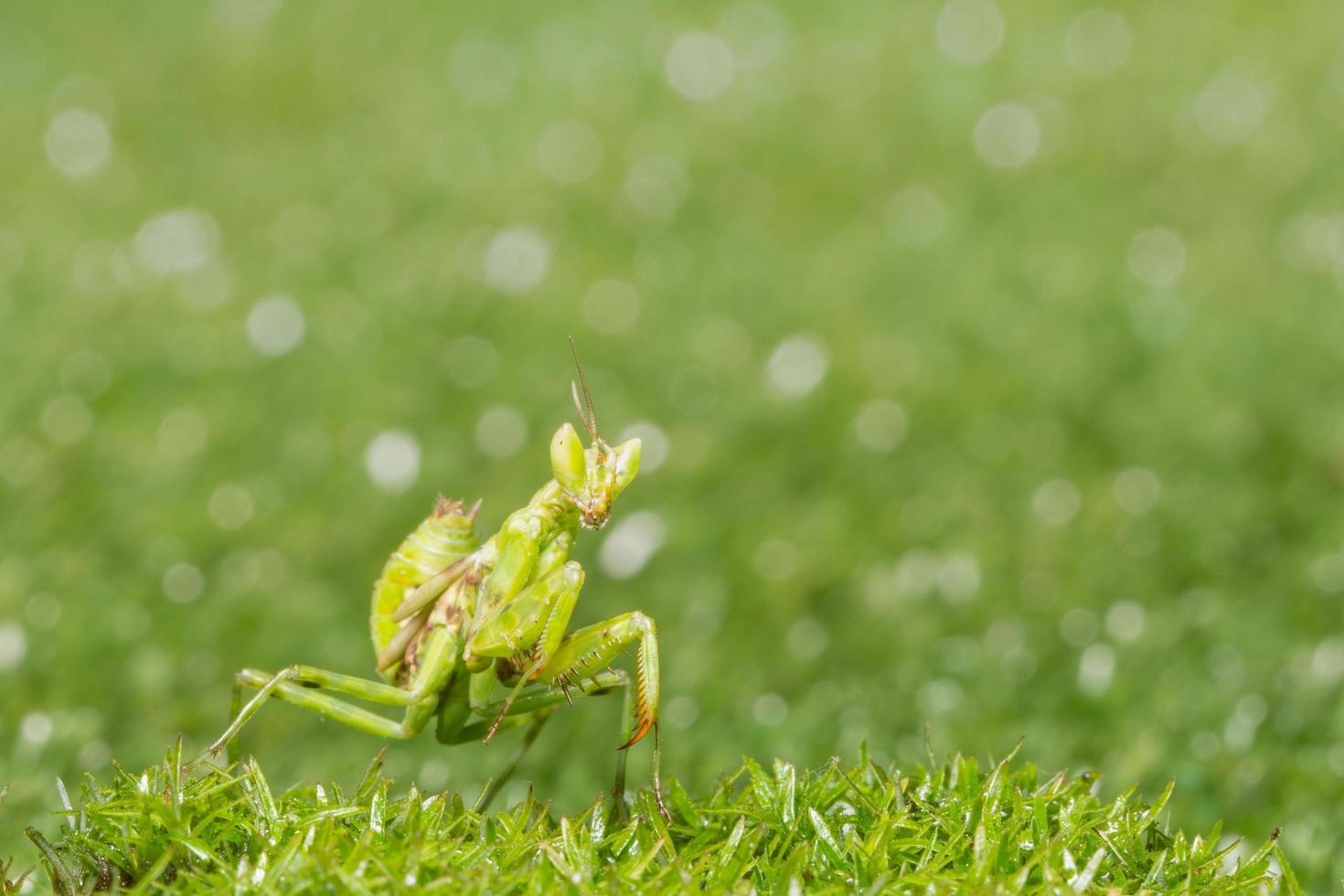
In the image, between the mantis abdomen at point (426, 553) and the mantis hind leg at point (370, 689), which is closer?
the mantis hind leg at point (370, 689)

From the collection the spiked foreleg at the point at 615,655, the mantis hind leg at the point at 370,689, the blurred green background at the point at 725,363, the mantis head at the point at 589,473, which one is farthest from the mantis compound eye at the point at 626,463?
the blurred green background at the point at 725,363

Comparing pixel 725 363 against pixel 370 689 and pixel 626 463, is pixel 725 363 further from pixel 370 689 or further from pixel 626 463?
pixel 370 689

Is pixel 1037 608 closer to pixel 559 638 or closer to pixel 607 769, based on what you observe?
pixel 607 769

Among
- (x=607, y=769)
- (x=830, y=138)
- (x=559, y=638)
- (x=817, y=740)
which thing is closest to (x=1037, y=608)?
(x=817, y=740)

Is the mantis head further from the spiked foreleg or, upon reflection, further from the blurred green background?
the blurred green background

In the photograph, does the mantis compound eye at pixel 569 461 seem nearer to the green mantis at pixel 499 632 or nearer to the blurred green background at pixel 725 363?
the green mantis at pixel 499 632

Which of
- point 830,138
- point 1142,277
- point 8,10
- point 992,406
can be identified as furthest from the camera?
point 8,10

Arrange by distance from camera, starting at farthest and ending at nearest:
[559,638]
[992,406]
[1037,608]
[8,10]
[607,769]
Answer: [8,10]
[992,406]
[1037,608]
[607,769]
[559,638]
